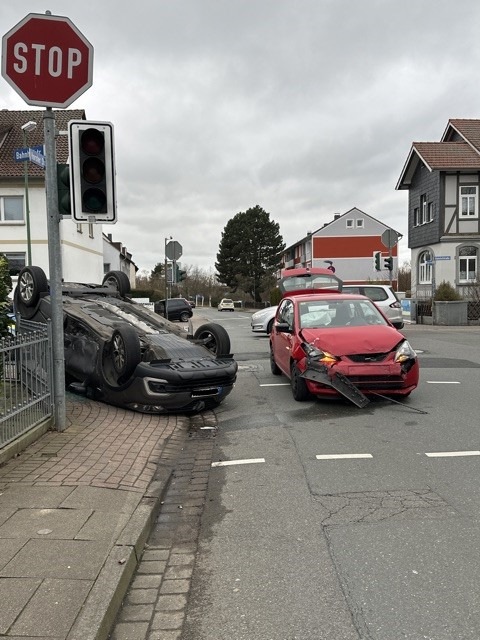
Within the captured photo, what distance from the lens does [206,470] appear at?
211 inches

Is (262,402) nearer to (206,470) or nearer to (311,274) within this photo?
(206,470)

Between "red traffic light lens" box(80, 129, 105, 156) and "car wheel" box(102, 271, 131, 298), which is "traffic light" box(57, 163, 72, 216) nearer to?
"red traffic light lens" box(80, 129, 105, 156)

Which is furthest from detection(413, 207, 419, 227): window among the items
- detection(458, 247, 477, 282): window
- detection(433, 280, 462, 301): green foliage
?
detection(433, 280, 462, 301): green foliage

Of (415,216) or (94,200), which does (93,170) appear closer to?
(94,200)

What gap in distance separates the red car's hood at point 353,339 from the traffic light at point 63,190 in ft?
12.4

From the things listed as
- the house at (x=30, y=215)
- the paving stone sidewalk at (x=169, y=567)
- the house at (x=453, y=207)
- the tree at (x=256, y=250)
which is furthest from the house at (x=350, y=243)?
the paving stone sidewalk at (x=169, y=567)

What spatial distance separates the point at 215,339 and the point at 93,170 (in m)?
3.62

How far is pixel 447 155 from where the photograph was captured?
3159 centimetres

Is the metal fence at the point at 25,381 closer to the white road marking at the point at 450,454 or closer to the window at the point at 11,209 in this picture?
the white road marking at the point at 450,454

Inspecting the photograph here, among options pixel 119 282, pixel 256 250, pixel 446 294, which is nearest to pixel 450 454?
pixel 119 282

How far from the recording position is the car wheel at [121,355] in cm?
705

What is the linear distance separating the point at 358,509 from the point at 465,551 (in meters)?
0.88

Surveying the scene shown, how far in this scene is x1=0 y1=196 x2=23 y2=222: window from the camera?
31.3m

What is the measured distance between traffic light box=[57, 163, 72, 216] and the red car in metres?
3.75
